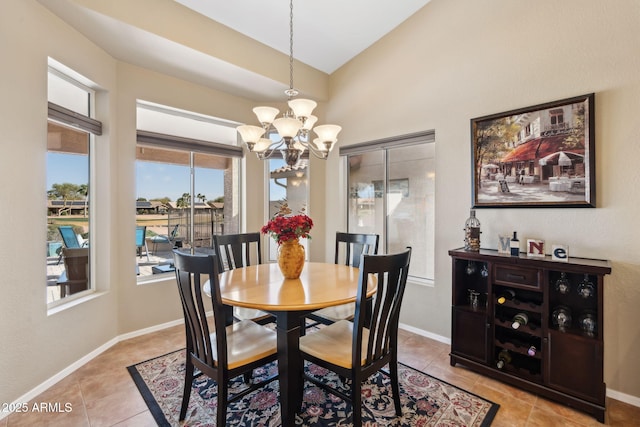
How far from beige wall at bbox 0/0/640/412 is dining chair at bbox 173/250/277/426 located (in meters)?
1.37

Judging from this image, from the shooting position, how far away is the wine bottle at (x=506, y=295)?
93.5 inches

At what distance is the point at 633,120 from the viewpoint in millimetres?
2068

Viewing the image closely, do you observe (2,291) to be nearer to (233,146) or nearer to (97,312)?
(97,312)

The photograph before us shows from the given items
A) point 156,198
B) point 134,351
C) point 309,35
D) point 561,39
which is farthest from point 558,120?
point 134,351

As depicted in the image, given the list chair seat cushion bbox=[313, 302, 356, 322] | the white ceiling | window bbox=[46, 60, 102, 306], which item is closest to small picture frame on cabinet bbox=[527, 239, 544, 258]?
chair seat cushion bbox=[313, 302, 356, 322]

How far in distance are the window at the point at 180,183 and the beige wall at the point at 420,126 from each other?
0.63 feet

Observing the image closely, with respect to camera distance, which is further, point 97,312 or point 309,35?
point 309,35

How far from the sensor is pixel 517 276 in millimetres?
2273

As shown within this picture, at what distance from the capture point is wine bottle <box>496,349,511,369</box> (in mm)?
2342

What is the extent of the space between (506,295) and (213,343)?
2289mm

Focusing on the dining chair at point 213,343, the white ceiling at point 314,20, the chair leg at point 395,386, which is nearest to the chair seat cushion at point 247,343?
Answer: the dining chair at point 213,343

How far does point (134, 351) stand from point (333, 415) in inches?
81.4

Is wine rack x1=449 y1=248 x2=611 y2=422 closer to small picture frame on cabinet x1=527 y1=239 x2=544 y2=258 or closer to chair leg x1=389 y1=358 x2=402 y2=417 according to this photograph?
small picture frame on cabinet x1=527 y1=239 x2=544 y2=258

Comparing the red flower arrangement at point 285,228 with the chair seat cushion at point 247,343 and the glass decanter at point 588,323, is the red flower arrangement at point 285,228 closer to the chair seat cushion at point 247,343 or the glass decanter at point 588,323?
the chair seat cushion at point 247,343
